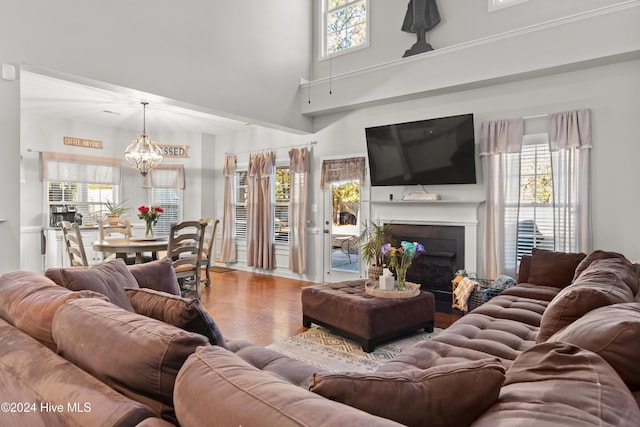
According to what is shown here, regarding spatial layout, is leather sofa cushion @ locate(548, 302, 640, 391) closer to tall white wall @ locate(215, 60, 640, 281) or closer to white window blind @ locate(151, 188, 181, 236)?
tall white wall @ locate(215, 60, 640, 281)

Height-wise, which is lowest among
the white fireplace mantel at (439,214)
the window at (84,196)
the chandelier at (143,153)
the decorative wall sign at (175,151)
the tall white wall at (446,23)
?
the white fireplace mantel at (439,214)

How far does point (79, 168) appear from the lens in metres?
7.02

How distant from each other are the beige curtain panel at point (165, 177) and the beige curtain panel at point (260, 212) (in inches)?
66.3

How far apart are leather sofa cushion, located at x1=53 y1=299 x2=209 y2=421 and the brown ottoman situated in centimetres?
230

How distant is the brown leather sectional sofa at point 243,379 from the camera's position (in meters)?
0.81

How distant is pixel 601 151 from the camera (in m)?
4.00

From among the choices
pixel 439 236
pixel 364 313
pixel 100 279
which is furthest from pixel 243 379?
pixel 439 236

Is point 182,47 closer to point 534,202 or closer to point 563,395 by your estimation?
point 534,202

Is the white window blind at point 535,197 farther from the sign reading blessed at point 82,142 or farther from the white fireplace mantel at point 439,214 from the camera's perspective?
the sign reading blessed at point 82,142

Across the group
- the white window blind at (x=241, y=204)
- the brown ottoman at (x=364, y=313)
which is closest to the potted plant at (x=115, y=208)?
the white window blind at (x=241, y=204)

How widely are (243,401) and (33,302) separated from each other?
4.29 ft

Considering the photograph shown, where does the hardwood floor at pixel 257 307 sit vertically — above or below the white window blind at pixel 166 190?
below

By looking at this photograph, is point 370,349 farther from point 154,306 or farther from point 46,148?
point 46,148

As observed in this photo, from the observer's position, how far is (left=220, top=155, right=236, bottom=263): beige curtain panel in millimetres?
7680
